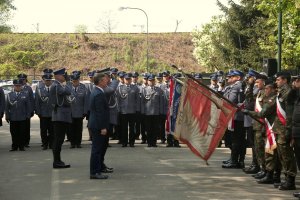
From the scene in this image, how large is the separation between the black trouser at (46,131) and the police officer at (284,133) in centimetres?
784

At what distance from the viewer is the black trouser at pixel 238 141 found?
1138 cm

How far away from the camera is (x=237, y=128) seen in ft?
37.4

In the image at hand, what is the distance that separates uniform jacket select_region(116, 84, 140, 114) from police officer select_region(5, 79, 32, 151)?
103 inches

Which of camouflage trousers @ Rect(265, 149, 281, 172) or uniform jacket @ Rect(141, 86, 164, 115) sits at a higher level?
uniform jacket @ Rect(141, 86, 164, 115)

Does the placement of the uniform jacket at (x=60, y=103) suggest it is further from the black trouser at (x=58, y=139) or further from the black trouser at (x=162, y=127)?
the black trouser at (x=162, y=127)

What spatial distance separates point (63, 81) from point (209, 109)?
11.5 feet

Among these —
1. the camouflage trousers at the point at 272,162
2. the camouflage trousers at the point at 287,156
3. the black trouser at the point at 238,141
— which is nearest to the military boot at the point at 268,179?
the camouflage trousers at the point at 272,162

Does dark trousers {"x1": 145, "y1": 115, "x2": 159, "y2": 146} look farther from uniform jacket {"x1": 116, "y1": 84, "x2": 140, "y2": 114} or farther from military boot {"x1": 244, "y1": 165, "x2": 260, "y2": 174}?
military boot {"x1": 244, "y1": 165, "x2": 260, "y2": 174}

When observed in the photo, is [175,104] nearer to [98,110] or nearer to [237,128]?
[237,128]

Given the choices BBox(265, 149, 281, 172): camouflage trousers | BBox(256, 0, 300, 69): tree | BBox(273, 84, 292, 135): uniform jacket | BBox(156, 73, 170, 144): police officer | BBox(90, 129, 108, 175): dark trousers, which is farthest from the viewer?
BBox(256, 0, 300, 69): tree

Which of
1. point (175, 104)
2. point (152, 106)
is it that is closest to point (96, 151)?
point (175, 104)

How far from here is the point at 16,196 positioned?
28.4 feet

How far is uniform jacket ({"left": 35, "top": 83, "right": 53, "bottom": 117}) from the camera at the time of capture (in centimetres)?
1541

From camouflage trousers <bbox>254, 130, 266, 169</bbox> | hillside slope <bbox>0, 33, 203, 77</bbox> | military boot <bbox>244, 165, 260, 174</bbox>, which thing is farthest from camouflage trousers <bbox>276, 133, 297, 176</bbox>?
hillside slope <bbox>0, 33, 203, 77</bbox>
